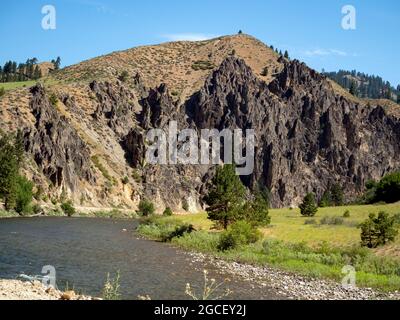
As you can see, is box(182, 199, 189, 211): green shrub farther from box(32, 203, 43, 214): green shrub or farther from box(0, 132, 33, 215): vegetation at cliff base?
box(0, 132, 33, 215): vegetation at cliff base

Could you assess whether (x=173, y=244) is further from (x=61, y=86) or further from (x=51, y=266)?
(x=61, y=86)

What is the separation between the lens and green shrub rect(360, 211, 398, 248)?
45438mm

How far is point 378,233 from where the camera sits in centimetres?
4581

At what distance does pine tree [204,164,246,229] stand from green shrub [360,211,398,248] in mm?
20352

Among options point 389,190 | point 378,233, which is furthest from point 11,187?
point 389,190

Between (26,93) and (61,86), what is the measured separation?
3339cm

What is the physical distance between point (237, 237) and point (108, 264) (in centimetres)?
1620

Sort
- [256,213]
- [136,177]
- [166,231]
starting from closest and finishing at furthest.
→ [256,213], [166,231], [136,177]

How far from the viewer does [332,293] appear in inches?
1177

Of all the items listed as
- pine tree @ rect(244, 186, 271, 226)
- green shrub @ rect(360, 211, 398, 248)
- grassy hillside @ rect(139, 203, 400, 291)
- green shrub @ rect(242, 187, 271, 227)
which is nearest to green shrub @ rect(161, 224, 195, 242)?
grassy hillside @ rect(139, 203, 400, 291)

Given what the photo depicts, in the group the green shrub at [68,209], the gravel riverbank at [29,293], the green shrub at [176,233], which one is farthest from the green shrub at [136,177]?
the gravel riverbank at [29,293]

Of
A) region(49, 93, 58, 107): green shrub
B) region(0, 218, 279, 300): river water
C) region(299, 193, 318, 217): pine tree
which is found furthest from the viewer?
region(49, 93, 58, 107): green shrub

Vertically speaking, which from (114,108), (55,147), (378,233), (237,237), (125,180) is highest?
(114,108)

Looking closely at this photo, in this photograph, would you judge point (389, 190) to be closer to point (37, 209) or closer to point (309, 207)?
point (309, 207)
